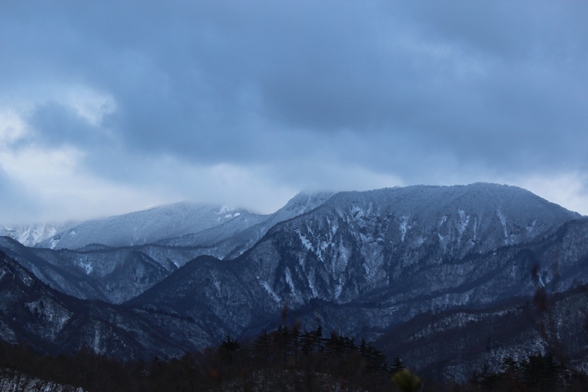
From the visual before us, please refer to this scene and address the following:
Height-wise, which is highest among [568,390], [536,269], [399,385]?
[536,269]

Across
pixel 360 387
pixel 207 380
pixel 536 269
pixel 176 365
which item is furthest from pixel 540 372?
pixel 536 269

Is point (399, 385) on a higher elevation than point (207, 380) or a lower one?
higher

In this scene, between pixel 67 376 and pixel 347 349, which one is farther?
pixel 67 376

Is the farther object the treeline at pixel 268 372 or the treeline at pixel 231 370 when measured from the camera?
the treeline at pixel 231 370

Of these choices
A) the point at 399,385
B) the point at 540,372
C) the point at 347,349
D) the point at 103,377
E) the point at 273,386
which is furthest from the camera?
the point at 103,377

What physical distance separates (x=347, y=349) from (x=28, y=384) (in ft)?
196

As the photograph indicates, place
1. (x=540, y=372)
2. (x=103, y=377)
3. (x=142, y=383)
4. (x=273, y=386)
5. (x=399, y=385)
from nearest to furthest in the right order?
(x=399, y=385)
(x=273, y=386)
(x=540, y=372)
(x=142, y=383)
(x=103, y=377)

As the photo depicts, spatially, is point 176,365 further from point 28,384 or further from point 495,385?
point 495,385

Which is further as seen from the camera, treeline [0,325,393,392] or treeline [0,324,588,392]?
treeline [0,325,393,392]

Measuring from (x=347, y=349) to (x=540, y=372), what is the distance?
33340 millimetres

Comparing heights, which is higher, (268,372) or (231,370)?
(268,372)

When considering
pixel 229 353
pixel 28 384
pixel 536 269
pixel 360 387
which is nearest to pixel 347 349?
pixel 360 387

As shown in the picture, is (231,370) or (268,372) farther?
(231,370)

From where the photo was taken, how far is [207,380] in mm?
140375
